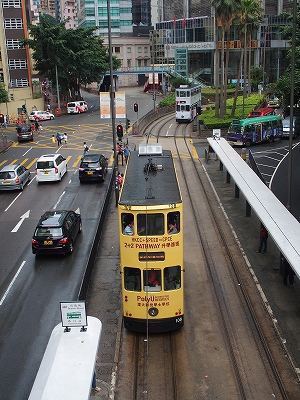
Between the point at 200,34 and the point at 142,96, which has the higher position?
the point at 200,34

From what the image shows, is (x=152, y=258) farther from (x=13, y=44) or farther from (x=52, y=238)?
(x=13, y=44)

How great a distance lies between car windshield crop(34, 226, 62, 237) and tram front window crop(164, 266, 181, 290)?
7.64 meters

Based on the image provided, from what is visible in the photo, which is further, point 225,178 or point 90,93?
point 90,93

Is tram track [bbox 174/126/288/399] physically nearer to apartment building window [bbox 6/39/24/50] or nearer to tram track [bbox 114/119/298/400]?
tram track [bbox 114/119/298/400]

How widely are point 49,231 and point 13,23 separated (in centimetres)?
5337

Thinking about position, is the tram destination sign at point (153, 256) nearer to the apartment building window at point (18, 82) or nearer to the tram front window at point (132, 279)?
the tram front window at point (132, 279)

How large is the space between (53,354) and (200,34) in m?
91.4

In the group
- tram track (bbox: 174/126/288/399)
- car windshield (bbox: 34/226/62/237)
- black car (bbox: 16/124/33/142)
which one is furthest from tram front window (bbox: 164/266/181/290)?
black car (bbox: 16/124/33/142)

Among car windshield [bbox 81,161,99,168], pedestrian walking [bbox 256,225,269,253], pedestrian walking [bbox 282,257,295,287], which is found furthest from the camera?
car windshield [bbox 81,161,99,168]

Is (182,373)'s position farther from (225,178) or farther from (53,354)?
(225,178)

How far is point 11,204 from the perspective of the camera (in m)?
29.0

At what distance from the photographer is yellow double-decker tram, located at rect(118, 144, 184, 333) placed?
44.3ft

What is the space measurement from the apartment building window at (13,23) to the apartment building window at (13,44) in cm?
164

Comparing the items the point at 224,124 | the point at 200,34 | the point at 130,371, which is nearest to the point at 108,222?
the point at 130,371
